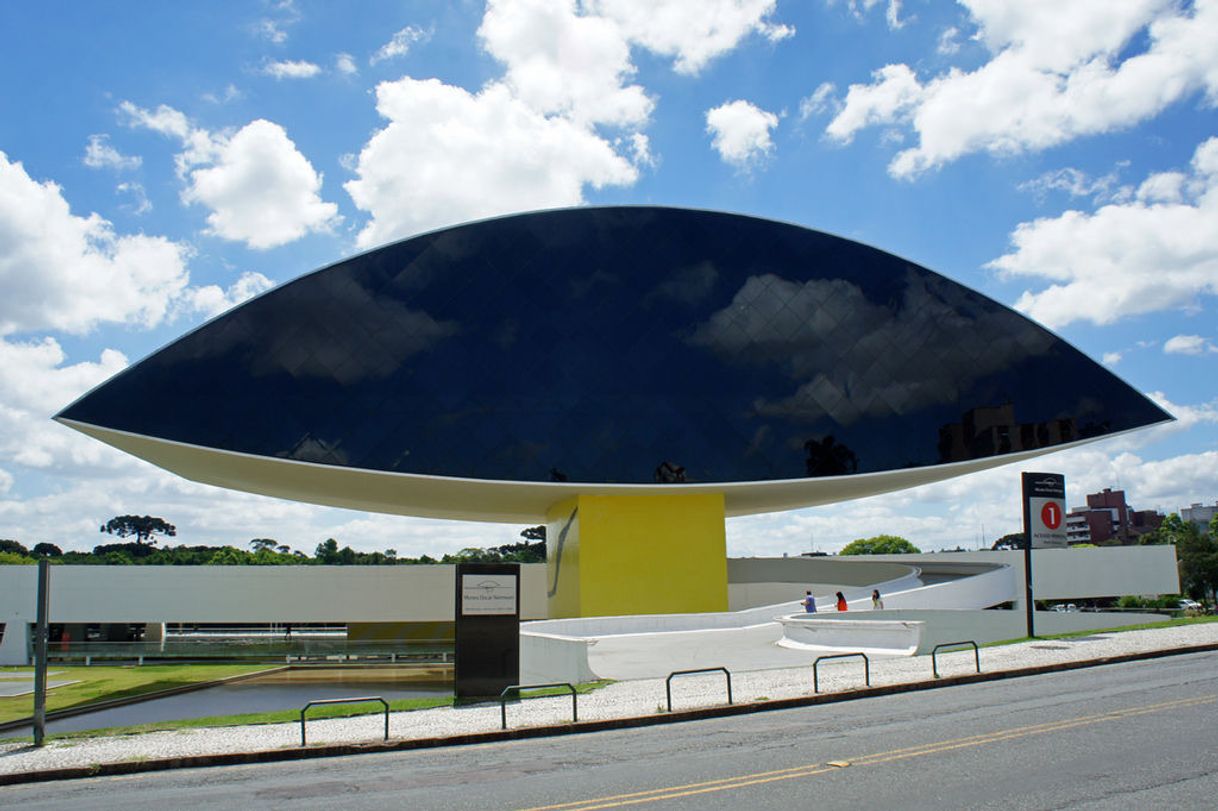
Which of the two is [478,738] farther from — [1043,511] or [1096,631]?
[1096,631]

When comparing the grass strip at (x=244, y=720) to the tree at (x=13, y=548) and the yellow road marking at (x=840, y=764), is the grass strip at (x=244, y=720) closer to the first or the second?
the yellow road marking at (x=840, y=764)

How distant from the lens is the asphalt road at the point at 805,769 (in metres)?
7.69

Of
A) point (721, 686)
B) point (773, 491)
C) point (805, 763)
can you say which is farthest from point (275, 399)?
point (805, 763)

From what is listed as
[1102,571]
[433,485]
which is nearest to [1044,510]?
[433,485]

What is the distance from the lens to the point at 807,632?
2380 centimetres

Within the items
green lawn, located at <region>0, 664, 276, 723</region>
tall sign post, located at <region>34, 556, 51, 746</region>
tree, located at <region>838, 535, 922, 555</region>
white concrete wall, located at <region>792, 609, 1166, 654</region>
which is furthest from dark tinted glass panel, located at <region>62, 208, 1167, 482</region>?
tree, located at <region>838, 535, 922, 555</region>

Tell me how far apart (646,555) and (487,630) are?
17757mm

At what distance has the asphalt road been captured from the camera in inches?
303

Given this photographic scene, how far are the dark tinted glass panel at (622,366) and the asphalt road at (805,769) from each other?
21.4 meters

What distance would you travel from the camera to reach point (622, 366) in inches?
1355

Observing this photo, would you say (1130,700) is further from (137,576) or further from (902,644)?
(137,576)

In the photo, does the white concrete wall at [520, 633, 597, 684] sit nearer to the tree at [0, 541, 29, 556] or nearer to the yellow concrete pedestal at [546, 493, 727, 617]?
the yellow concrete pedestal at [546, 493, 727, 617]

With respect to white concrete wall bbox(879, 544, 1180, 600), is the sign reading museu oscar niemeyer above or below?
above

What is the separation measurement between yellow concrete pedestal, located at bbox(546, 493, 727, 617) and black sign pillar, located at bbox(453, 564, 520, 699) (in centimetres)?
1618
